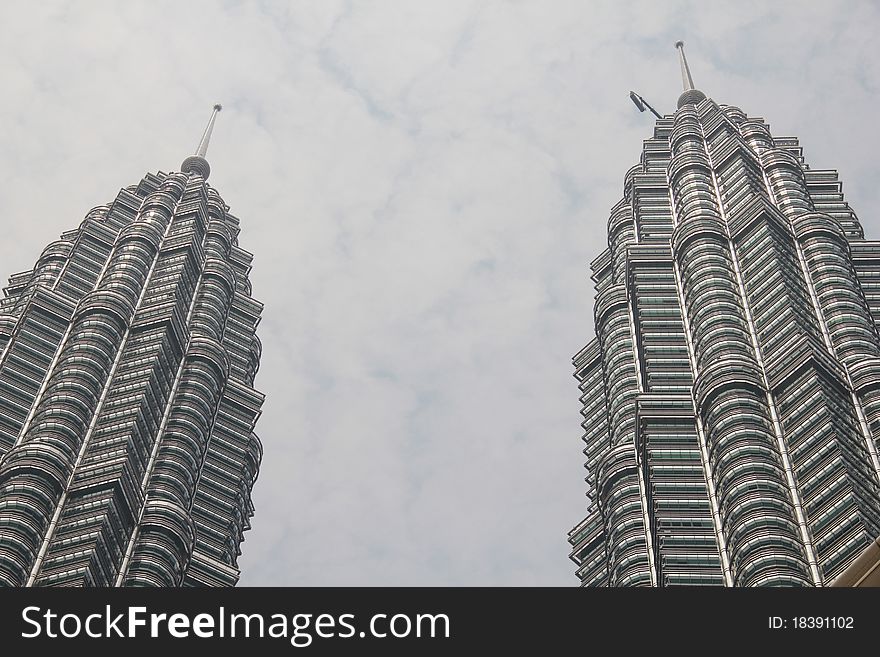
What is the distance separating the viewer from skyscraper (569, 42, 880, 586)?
135250 millimetres

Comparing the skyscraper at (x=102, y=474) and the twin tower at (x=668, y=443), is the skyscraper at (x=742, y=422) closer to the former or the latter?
the twin tower at (x=668, y=443)

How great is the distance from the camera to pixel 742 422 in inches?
5965

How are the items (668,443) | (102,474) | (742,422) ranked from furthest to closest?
(102,474)
(668,443)
(742,422)

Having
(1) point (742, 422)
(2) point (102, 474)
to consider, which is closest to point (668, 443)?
(1) point (742, 422)

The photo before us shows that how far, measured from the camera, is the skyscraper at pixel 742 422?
13525 centimetres

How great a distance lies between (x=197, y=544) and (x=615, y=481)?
6321cm

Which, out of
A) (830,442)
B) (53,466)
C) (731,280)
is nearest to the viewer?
(830,442)

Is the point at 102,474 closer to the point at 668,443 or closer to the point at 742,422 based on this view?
the point at 668,443

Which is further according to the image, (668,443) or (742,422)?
(668,443)

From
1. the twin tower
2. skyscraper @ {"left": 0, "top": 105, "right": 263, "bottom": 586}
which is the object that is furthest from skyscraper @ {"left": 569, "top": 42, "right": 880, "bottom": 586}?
skyscraper @ {"left": 0, "top": 105, "right": 263, "bottom": 586}

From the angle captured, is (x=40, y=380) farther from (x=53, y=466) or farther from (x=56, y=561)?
(x=56, y=561)

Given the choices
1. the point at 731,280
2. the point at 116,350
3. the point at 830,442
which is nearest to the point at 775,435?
the point at 830,442
